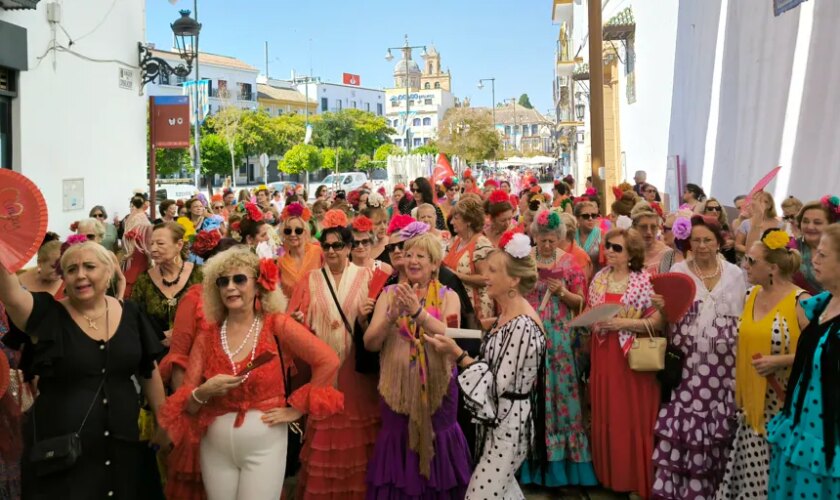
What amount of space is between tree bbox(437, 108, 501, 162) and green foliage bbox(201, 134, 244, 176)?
1690 centimetres

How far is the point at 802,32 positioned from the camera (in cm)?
916

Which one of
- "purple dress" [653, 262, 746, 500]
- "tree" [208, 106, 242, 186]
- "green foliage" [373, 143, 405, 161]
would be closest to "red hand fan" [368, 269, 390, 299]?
"purple dress" [653, 262, 746, 500]

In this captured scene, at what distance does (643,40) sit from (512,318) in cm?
1873

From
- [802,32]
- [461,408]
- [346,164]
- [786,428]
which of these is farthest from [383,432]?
[346,164]

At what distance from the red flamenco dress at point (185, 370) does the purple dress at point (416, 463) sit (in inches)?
41.4

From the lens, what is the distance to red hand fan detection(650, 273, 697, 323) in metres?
5.33

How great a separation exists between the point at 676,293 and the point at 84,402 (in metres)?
3.68

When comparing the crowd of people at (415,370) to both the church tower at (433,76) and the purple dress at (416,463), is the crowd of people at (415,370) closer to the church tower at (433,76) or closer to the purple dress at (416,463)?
the purple dress at (416,463)

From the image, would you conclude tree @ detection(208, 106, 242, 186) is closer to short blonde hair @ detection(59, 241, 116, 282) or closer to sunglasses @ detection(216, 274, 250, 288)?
short blonde hair @ detection(59, 241, 116, 282)

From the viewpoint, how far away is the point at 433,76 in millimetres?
164125

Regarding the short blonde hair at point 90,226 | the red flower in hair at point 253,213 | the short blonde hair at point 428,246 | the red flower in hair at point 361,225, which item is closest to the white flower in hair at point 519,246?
the short blonde hair at point 428,246

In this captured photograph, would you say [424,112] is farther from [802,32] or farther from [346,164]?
[802,32]

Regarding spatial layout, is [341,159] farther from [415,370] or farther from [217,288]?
[217,288]

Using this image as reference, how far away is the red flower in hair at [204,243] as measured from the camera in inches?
237
